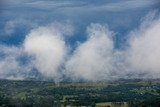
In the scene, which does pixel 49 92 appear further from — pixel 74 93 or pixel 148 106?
pixel 148 106

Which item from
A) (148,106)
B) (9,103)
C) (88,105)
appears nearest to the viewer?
(148,106)

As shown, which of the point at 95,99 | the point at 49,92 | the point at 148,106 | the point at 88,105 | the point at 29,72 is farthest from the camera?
the point at 29,72

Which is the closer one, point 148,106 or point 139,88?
point 148,106

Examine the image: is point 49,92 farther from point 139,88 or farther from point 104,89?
point 139,88

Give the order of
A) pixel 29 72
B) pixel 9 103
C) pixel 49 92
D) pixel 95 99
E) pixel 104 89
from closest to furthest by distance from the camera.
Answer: pixel 9 103 → pixel 95 99 → pixel 49 92 → pixel 104 89 → pixel 29 72

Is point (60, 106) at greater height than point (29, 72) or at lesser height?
lesser

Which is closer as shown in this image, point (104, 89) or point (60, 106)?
point (60, 106)

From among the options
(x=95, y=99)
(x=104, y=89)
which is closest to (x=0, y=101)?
(x=95, y=99)

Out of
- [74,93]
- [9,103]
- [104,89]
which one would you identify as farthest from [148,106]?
[104,89]

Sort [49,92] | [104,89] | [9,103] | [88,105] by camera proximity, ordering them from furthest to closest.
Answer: [104,89], [49,92], [88,105], [9,103]
